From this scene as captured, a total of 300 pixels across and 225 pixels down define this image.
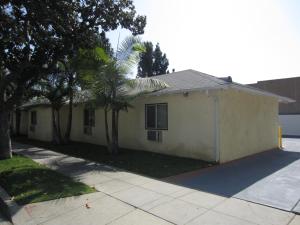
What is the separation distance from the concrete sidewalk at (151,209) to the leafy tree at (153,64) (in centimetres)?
3362

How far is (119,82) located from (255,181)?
6.55 m

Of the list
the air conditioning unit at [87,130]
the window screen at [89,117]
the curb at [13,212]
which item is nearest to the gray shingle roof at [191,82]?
the window screen at [89,117]

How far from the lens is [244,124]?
1155cm

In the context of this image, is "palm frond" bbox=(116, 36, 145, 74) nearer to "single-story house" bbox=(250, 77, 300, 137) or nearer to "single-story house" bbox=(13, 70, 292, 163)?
"single-story house" bbox=(13, 70, 292, 163)

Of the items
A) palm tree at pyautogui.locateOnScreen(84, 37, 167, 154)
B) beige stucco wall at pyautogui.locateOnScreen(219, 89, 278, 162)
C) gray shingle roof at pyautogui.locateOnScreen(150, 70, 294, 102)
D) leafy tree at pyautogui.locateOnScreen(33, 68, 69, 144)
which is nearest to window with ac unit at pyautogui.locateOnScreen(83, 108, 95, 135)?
leafy tree at pyautogui.locateOnScreen(33, 68, 69, 144)

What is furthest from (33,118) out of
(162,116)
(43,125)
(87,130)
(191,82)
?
(191,82)

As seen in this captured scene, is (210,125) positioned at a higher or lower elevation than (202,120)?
lower

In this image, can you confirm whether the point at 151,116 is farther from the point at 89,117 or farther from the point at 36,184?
the point at 36,184

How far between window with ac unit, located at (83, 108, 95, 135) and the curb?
34.9 feet

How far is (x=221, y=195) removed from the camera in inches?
240

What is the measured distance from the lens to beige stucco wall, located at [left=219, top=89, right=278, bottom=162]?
10.2 m

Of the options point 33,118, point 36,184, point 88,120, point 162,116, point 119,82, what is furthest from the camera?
point 33,118

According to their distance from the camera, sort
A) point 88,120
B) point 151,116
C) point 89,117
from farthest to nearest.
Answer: point 88,120
point 89,117
point 151,116

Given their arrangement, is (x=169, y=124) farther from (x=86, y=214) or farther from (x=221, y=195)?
(x=86, y=214)
